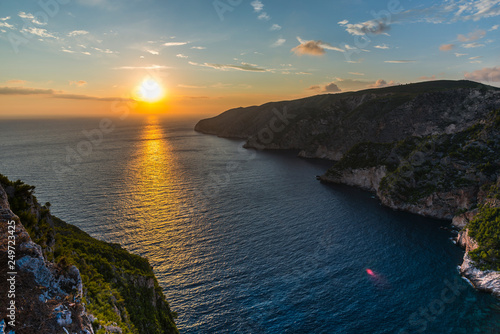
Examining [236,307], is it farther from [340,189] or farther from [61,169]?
[61,169]

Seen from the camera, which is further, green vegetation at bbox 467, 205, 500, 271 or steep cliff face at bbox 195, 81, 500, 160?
steep cliff face at bbox 195, 81, 500, 160

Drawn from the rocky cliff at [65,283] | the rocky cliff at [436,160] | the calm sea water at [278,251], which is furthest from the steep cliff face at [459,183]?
the rocky cliff at [65,283]

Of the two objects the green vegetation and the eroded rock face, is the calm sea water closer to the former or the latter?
the green vegetation

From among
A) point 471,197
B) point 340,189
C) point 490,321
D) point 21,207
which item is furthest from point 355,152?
point 21,207

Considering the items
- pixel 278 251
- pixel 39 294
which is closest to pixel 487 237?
pixel 278 251

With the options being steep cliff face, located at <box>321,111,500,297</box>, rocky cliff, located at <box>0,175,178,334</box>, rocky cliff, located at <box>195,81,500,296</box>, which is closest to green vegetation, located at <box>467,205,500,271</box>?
steep cliff face, located at <box>321,111,500,297</box>

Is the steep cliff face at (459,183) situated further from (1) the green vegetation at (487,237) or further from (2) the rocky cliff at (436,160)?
(2) the rocky cliff at (436,160)

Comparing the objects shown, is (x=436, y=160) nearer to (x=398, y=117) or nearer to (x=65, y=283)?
(x=398, y=117)
